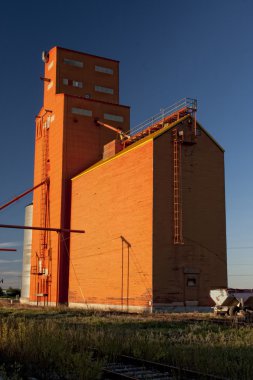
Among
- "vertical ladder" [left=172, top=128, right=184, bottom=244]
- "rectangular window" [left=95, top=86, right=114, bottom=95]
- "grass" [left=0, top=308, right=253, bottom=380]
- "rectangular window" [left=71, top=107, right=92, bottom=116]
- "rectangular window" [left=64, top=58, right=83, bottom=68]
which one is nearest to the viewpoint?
"grass" [left=0, top=308, right=253, bottom=380]

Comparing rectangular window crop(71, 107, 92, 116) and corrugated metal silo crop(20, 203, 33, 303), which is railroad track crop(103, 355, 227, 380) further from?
corrugated metal silo crop(20, 203, 33, 303)

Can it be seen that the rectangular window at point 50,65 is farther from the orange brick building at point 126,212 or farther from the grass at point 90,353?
the grass at point 90,353

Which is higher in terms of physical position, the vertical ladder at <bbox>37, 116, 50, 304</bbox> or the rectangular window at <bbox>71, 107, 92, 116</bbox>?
the rectangular window at <bbox>71, 107, 92, 116</bbox>

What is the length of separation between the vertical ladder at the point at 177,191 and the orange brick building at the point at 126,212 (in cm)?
6

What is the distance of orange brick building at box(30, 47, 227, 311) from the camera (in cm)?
3041

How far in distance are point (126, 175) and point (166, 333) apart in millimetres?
18921

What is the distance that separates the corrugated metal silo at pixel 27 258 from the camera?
4956 cm

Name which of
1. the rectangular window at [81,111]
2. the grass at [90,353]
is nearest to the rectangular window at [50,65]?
the rectangular window at [81,111]

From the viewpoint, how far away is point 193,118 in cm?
3303

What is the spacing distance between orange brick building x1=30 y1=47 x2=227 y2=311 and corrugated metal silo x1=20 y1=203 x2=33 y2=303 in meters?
4.99

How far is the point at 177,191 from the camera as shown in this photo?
102 feet

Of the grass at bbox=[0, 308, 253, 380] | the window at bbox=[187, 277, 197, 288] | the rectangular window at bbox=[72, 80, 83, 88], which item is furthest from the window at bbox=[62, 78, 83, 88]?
the grass at bbox=[0, 308, 253, 380]

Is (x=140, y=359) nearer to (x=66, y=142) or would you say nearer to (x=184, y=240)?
(x=184, y=240)

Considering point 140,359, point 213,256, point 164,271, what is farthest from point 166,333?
point 213,256
